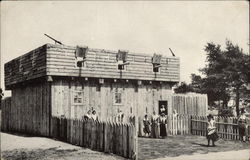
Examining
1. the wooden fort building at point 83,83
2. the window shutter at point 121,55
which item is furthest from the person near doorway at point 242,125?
the window shutter at point 121,55

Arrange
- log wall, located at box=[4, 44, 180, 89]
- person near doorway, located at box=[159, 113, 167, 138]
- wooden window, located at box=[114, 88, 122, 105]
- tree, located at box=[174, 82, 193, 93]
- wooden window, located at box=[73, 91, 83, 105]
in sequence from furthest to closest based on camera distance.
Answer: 1. tree, located at box=[174, 82, 193, 93]
2. wooden window, located at box=[114, 88, 122, 105]
3. wooden window, located at box=[73, 91, 83, 105]
4. person near doorway, located at box=[159, 113, 167, 138]
5. log wall, located at box=[4, 44, 180, 89]

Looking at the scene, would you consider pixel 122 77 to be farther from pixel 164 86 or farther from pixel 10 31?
pixel 10 31

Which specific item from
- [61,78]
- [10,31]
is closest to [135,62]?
[61,78]

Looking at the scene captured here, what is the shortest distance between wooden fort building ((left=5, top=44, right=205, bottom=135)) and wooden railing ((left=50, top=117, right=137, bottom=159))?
1.97 meters

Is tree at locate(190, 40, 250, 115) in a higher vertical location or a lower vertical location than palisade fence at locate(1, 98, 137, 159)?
higher

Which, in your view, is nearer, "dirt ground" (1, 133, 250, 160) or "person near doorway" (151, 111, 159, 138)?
"dirt ground" (1, 133, 250, 160)

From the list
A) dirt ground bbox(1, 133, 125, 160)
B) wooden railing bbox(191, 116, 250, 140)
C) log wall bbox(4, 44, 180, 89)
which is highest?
log wall bbox(4, 44, 180, 89)

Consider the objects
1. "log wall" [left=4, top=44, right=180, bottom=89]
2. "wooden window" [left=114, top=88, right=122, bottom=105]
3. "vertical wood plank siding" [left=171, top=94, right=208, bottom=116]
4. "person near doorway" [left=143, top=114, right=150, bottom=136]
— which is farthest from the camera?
"vertical wood plank siding" [left=171, top=94, right=208, bottom=116]

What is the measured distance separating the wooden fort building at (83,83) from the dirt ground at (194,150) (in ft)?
18.9

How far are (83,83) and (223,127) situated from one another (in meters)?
8.80

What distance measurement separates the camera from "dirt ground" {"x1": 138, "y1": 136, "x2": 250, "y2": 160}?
43.4 feet

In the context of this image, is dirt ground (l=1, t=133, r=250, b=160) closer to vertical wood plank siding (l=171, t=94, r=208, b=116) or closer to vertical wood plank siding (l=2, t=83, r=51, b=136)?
vertical wood plank siding (l=2, t=83, r=51, b=136)

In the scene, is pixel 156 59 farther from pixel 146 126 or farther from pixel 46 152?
pixel 46 152

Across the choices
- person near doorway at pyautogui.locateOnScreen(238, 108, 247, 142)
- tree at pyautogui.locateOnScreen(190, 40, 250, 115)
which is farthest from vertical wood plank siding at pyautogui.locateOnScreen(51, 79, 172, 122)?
tree at pyautogui.locateOnScreen(190, 40, 250, 115)
